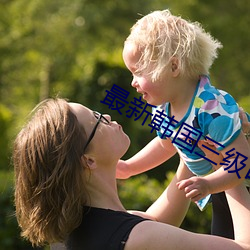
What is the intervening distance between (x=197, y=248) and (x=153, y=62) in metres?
0.81

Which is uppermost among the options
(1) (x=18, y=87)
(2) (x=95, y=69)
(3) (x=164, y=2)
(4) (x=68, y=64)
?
(3) (x=164, y=2)

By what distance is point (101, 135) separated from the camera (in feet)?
9.36

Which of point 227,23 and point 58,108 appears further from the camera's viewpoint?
point 227,23

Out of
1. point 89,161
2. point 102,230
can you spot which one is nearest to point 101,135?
point 89,161

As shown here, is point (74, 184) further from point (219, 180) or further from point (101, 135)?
point (219, 180)

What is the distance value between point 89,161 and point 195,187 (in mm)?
439

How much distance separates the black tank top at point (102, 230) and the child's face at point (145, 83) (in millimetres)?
534

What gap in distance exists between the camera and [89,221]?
279 cm

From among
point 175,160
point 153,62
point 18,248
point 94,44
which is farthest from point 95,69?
point 153,62

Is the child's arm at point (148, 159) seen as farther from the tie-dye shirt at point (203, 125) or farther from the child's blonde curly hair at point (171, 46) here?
the child's blonde curly hair at point (171, 46)

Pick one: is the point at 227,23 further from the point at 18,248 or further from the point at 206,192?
the point at 206,192

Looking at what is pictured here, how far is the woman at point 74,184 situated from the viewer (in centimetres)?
274

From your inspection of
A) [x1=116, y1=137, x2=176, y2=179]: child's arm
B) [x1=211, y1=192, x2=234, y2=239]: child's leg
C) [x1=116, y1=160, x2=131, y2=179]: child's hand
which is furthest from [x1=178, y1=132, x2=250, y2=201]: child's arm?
[x1=116, y1=160, x2=131, y2=179]: child's hand

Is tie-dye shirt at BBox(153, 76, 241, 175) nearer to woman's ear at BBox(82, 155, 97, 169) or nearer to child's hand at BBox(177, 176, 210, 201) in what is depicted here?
child's hand at BBox(177, 176, 210, 201)
